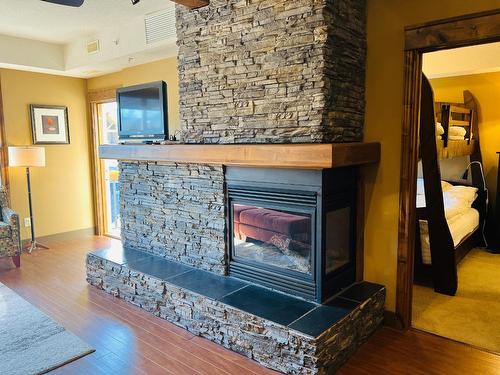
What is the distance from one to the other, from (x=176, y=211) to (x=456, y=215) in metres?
2.85

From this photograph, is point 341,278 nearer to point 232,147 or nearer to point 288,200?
point 288,200

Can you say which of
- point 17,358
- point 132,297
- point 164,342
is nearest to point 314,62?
point 164,342

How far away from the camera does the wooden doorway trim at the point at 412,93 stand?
2.32 m

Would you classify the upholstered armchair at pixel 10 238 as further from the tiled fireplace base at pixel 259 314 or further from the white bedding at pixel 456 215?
the white bedding at pixel 456 215

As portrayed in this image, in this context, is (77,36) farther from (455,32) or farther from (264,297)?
(455,32)

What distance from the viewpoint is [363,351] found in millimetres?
2547

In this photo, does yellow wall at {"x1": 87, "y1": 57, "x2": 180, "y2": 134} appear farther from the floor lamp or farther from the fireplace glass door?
the fireplace glass door

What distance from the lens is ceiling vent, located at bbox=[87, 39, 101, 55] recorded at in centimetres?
461

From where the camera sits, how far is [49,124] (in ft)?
17.9

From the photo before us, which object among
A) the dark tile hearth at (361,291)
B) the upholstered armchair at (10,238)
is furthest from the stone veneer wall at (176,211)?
the upholstered armchair at (10,238)

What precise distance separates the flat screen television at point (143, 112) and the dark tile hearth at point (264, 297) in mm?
1291

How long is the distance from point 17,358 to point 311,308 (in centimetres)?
200

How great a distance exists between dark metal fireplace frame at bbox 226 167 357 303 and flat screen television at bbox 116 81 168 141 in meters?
1.13

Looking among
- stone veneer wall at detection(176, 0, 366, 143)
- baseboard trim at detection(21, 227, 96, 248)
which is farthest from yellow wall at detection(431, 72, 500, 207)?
baseboard trim at detection(21, 227, 96, 248)
